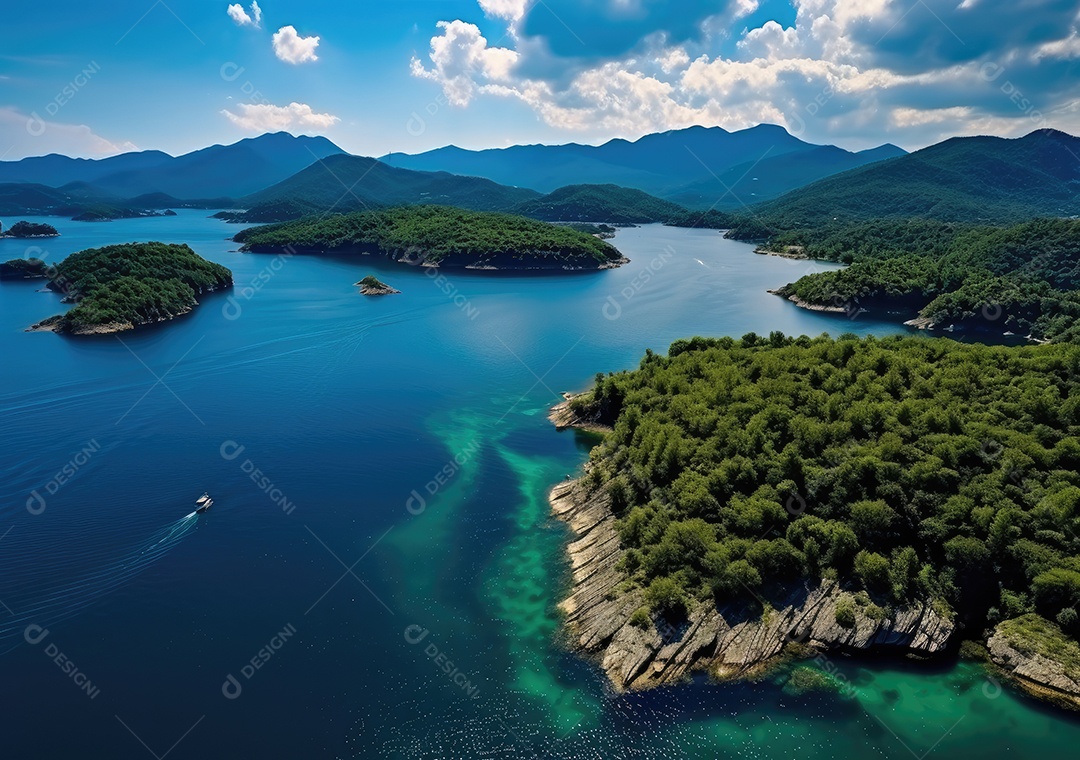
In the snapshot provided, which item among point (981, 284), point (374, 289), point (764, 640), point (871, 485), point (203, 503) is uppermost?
point (981, 284)

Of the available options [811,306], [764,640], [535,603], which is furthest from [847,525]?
[811,306]

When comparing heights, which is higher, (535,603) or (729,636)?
(729,636)

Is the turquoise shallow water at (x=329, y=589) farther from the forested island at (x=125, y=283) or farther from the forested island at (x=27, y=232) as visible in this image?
the forested island at (x=27, y=232)

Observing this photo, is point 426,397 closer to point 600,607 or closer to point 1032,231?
point 600,607

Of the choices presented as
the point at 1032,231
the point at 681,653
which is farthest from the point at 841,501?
the point at 1032,231

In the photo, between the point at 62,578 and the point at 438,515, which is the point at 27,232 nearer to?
the point at 62,578

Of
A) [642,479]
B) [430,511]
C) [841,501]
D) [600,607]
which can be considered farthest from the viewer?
[430,511]

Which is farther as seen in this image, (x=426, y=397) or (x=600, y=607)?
(x=426, y=397)

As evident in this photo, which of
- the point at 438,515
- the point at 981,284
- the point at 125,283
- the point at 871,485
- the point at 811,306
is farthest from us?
the point at 811,306
